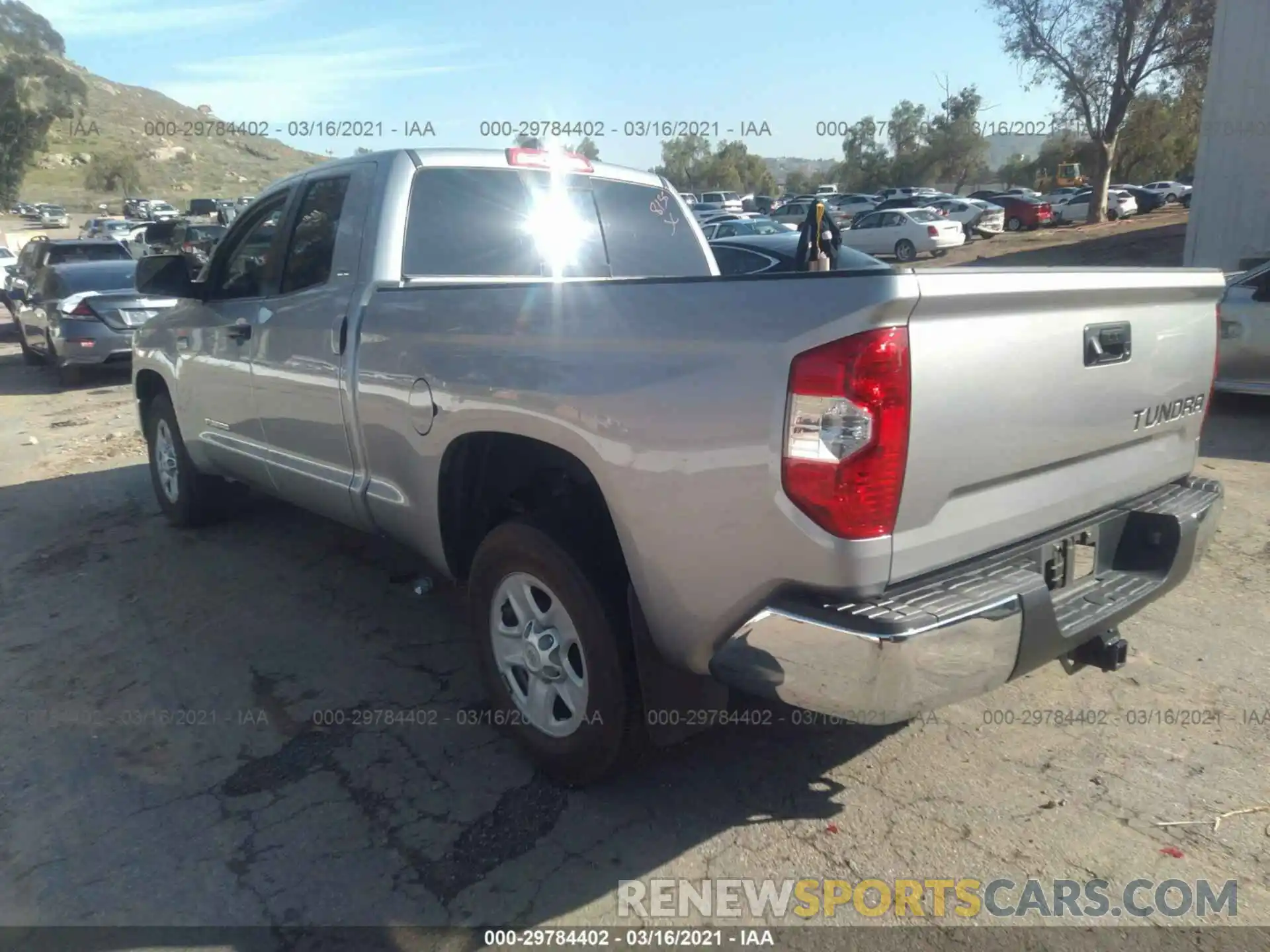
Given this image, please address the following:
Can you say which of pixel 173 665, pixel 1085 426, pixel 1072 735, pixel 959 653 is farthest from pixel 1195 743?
pixel 173 665

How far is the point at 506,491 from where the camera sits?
3.58 m

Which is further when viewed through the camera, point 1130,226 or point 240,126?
point 1130,226

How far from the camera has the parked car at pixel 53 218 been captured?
53.8 meters

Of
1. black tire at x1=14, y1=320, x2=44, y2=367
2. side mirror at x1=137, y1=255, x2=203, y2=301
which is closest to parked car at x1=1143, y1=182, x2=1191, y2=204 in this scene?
black tire at x1=14, y1=320, x2=44, y2=367

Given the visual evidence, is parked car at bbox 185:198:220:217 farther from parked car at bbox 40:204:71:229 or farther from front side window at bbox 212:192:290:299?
front side window at bbox 212:192:290:299

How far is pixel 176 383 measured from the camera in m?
A: 5.70

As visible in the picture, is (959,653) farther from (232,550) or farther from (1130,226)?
(1130,226)

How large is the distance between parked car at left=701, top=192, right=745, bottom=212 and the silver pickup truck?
43118 mm

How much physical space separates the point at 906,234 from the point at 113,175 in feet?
219

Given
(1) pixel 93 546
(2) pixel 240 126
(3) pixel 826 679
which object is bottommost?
(1) pixel 93 546

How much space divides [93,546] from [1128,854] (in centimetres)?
571

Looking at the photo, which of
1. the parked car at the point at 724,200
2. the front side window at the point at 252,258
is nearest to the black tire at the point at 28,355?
the front side window at the point at 252,258

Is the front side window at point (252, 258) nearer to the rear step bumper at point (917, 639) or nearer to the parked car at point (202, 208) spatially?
the rear step bumper at point (917, 639)

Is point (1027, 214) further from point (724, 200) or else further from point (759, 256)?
point (759, 256)
